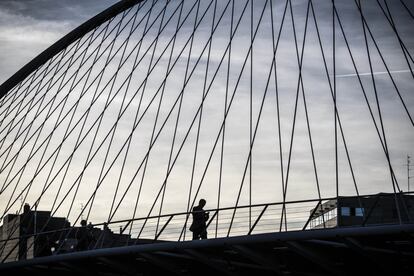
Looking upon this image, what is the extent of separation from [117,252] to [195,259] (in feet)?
7.57

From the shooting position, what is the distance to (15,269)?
2627 cm

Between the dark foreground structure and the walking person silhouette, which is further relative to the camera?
the walking person silhouette

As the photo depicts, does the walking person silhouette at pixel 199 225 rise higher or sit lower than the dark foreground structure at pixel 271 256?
higher

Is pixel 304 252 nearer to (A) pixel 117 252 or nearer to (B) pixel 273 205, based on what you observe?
(B) pixel 273 205

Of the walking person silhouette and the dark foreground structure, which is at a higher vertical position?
the walking person silhouette

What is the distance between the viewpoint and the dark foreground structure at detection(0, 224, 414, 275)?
16.2 m

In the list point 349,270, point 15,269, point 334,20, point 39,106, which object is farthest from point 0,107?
point 349,270

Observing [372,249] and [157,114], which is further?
[157,114]

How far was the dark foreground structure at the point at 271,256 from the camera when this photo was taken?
1616 cm

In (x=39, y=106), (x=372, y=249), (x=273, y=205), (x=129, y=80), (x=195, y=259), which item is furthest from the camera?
(x=39, y=106)

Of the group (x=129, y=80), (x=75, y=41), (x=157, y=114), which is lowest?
(x=157, y=114)

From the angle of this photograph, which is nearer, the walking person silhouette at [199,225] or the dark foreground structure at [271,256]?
the dark foreground structure at [271,256]

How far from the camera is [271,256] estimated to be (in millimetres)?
19453

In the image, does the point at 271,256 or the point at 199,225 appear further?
the point at 199,225
